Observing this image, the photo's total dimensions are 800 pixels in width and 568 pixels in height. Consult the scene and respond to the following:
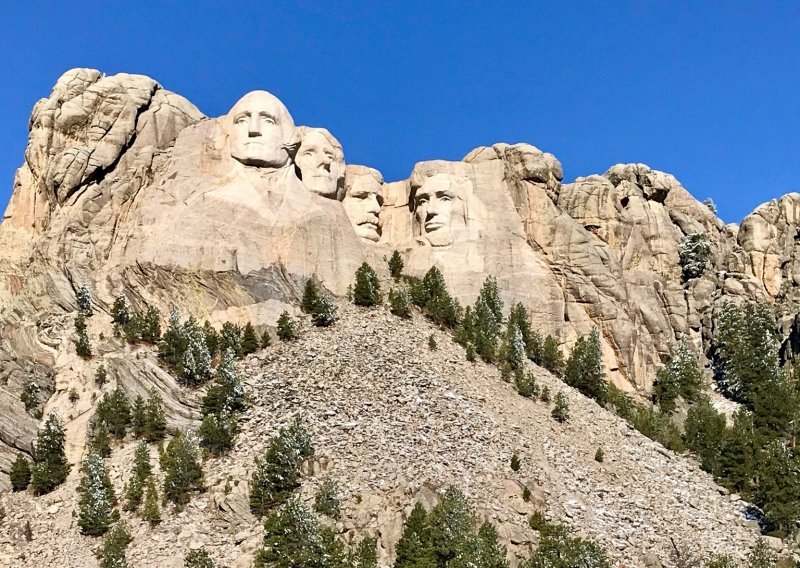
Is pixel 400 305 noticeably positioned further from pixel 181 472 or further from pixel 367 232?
pixel 181 472

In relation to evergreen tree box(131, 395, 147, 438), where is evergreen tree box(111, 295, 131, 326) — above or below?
above

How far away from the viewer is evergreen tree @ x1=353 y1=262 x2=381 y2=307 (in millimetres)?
75500

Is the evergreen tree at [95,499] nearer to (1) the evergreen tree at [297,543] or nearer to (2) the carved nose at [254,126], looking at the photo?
(1) the evergreen tree at [297,543]

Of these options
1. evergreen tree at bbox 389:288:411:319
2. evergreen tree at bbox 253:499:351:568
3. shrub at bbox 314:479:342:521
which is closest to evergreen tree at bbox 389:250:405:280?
evergreen tree at bbox 389:288:411:319

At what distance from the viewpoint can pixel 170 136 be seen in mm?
80938

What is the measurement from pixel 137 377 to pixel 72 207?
45.3ft

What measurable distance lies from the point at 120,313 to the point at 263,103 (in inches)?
586

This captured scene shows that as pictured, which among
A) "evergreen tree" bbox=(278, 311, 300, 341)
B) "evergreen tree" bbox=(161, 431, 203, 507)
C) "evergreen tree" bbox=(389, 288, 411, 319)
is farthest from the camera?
"evergreen tree" bbox=(389, 288, 411, 319)

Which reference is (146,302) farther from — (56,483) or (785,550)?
(785,550)

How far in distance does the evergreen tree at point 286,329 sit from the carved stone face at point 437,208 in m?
14.2

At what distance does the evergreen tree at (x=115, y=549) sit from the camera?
5522cm

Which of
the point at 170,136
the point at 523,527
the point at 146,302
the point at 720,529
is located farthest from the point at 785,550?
the point at 170,136

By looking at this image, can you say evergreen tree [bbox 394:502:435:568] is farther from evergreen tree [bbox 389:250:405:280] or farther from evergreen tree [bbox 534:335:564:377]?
evergreen tree [bbox 389:250:405:280]

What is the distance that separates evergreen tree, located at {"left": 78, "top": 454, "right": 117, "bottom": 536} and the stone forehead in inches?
959
